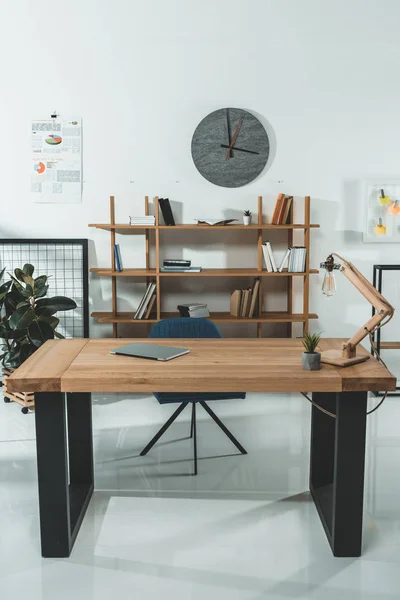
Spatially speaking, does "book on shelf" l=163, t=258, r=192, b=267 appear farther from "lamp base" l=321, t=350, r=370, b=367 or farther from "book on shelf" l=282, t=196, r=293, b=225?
"lamp base" l=321, t=350, r=370, b=367

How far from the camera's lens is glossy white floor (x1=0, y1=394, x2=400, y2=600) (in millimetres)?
2578

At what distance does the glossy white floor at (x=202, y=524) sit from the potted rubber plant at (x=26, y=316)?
544 mm

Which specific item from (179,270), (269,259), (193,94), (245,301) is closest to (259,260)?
(269,259)

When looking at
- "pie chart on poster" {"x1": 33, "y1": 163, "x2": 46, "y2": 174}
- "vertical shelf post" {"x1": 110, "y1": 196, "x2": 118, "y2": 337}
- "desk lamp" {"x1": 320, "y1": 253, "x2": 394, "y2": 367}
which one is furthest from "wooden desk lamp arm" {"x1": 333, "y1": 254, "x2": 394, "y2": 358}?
"pie chart on poster" {"x1": 33, "y1": 163, "x2": 46, "y2": 174}

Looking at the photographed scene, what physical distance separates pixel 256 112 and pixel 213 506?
10.8 feet

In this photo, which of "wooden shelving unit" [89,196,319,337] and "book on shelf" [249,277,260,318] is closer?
"wooden shelving unit" [89,196,319,337]

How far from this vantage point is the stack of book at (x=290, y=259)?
5.19 meters

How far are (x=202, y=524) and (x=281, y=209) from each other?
2.83 m

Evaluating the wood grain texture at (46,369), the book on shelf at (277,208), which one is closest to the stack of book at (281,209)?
the book on shelf at (277,208)

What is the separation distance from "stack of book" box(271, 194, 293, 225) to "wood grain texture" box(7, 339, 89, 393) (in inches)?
87.9

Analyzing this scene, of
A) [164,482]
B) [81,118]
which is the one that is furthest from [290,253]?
[164,482]

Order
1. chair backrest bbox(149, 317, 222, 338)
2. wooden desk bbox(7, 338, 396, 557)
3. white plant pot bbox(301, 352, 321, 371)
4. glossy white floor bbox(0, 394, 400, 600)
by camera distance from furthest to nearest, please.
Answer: chair backrest bbox(149, 317, 222, 338) < white plant pot bbox(301, 352, 321, 371) < wooden desk bbox(7, 338, 396, 557) < glossy white floor bbox(0, 394, 400, 600)

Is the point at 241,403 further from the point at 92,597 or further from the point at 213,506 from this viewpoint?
the point at 92,597

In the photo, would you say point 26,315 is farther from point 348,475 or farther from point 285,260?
point 348,475
